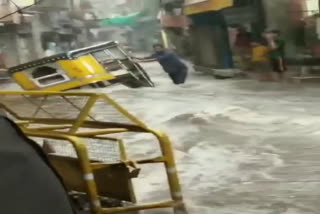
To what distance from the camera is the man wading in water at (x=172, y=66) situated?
10867mm

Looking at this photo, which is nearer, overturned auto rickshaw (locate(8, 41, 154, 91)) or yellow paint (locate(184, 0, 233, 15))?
overturned auto rickshaw (locate(8, 41, 154, 91))

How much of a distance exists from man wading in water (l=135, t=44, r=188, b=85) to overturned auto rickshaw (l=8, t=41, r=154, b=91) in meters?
1.01

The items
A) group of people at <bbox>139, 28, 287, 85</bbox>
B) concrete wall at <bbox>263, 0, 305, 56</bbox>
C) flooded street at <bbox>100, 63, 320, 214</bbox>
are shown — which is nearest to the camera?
flooded street at <bbox>100, 63, 320, 214</bbox>

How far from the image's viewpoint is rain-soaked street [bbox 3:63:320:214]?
3613mm

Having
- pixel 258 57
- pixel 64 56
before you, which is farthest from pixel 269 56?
pixel 64 56

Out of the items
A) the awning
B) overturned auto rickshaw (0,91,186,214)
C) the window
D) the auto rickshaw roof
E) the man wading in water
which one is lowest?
the man wading in water

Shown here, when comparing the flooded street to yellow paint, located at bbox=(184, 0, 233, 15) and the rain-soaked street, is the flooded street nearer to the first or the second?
the rain-soaked street

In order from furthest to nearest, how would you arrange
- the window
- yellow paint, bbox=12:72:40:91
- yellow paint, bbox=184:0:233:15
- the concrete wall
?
1. yellow paint, bbox=184:0:233:15
2. the concrete wall
3. the window
4. yellow paint, bbox=12:72:40:91

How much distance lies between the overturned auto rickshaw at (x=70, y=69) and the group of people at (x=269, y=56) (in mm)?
2332

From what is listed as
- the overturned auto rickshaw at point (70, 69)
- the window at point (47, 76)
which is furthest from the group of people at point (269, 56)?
the window at point (47, 76)

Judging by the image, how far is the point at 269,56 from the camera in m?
10.1

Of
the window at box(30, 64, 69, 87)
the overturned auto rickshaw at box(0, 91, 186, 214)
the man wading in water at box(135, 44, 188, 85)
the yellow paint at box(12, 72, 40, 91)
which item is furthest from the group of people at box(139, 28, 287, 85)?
the overturned auto rickshaw at box(0, 91, 186, 214)

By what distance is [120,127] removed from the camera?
3305 millimetres

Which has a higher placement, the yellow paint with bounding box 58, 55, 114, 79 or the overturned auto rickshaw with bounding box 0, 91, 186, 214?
the overturned auto rickshaw with bounding box 0, 91, 186, 214
